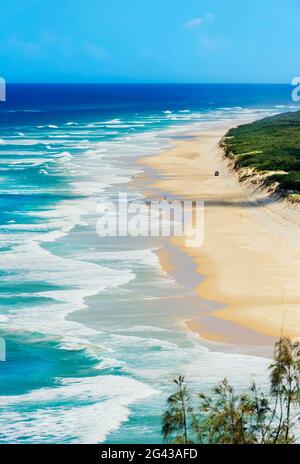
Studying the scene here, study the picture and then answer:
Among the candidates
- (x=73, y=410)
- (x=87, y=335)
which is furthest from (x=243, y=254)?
(x=73, y=410)

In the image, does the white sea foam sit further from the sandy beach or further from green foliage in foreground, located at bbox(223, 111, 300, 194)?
green foliage in foreground, located at bbox(223, 111, 300, 194)

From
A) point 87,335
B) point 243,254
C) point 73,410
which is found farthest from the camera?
point 243,254

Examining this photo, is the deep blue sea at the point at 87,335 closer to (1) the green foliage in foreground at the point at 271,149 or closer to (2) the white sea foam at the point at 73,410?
(2) the white sea foam at the point at 73,410

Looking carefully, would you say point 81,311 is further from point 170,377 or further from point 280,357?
point 280,357

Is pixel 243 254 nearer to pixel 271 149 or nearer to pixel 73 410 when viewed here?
pixel 73 410

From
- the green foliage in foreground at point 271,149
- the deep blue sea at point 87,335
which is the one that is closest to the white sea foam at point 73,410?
the deep blue sea at point 87,335

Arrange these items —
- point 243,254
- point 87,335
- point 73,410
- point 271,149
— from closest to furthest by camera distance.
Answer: point 73,410
point 87,335
point 243,254
point 271,149
